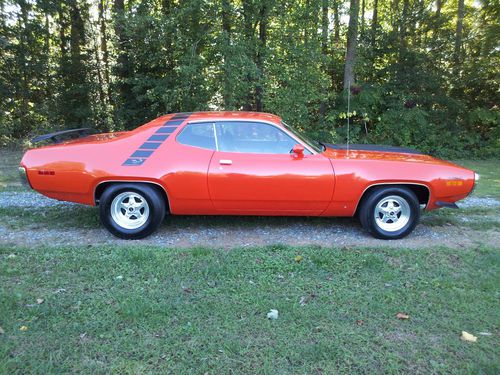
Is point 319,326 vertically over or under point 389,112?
under

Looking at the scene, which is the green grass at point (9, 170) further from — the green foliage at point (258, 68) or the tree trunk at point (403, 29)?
the tree trunk at point (403, 29)

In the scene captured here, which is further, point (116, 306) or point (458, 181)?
point (458, 181)

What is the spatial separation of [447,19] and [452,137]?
13.1 ft

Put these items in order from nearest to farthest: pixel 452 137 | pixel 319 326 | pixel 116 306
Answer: pixel 319 326 → pixel 116 306 → pixel 452 137

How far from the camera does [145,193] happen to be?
188 inches

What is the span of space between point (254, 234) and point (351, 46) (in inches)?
407

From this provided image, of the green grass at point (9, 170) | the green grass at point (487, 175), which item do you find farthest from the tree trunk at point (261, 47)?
the green grass at point (9, 170)

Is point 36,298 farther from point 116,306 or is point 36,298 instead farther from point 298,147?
point 298,147

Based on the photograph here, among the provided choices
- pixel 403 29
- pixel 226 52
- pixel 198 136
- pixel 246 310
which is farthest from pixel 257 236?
pixel 403 29

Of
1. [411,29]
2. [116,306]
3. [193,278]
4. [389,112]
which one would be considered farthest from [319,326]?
[411,29]

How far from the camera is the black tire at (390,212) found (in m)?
4.82

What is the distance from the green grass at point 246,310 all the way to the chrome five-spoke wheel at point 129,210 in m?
0.51

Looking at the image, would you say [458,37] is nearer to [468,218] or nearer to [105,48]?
[468,218]

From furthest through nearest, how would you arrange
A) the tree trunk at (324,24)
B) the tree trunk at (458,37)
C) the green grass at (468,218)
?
the tree trunk at (458,37) < the tree trunk at (324,24) < the green grass at (468,218)
